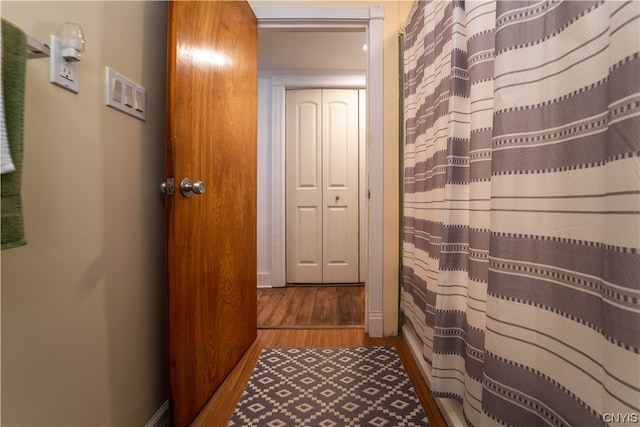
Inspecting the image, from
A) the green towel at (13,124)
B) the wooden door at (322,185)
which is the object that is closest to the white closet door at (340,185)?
the wooden door at (322,185)

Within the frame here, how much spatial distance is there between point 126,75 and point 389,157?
141cm

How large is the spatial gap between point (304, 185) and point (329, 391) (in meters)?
2.13

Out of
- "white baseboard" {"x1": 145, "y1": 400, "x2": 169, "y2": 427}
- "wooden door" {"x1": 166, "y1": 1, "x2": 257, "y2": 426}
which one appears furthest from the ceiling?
"white baseboard" {"x1": 145, "y1": 400, "x2": 169, "y2": 427}

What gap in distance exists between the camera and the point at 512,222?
2.25 feet

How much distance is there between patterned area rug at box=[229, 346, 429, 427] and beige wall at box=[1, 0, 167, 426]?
419mm

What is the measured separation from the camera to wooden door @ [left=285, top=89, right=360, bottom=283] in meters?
3.12

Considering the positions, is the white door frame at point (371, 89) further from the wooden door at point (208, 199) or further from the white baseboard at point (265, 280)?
the white baseboard at point (265, 280)

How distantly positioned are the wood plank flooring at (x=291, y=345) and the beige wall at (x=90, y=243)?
23 cm

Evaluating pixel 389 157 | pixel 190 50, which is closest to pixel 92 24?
pixel 190 50

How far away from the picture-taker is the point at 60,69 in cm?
73

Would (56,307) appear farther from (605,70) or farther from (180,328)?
(605,70)

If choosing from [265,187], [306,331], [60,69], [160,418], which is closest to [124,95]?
[60,69]

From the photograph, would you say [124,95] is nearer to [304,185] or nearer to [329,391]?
[329,391]

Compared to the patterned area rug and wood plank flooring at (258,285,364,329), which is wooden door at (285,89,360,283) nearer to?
wood plank flooring at (258,285,364,329)
